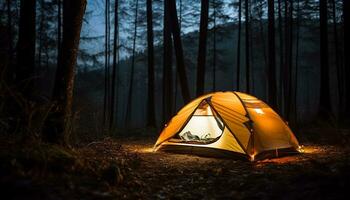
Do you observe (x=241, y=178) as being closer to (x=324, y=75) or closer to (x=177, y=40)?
(x=177, y=40)

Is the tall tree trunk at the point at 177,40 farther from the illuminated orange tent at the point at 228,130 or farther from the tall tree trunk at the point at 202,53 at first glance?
the illuminated orange tent at the point at 228,130

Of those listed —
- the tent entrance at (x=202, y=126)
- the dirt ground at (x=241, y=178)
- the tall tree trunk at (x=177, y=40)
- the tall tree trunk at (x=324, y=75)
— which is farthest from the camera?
the tall tree trunk at (x=324, y=75)

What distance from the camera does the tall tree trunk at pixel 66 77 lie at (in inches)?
258

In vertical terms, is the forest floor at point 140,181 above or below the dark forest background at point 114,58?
below

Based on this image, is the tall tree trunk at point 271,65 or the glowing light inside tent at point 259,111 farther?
the tall tree trunk at point 271,65

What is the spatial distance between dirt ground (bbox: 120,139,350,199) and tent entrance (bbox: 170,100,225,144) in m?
1.12

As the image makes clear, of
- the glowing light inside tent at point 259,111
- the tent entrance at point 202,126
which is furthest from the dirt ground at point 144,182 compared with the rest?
the tent entrance at point 202,126

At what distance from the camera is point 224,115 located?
9672mm

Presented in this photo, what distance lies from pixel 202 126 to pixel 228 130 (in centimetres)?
179

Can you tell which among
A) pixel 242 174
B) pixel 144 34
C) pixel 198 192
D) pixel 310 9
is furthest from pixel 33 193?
pixel 144 34

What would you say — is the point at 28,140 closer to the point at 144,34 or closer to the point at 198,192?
the point at 198,192

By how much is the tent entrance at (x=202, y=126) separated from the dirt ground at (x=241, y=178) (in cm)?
112

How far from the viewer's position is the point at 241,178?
6520 mm

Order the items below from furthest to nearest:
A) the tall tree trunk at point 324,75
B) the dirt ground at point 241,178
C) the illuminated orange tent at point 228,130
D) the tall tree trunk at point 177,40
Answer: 1. the tall tree trunk at point 324,75
2. the tall tree trunk at point 177,40
3. the illuminated orange tent at point 228,130
4. the dirt ground at point 241,178
